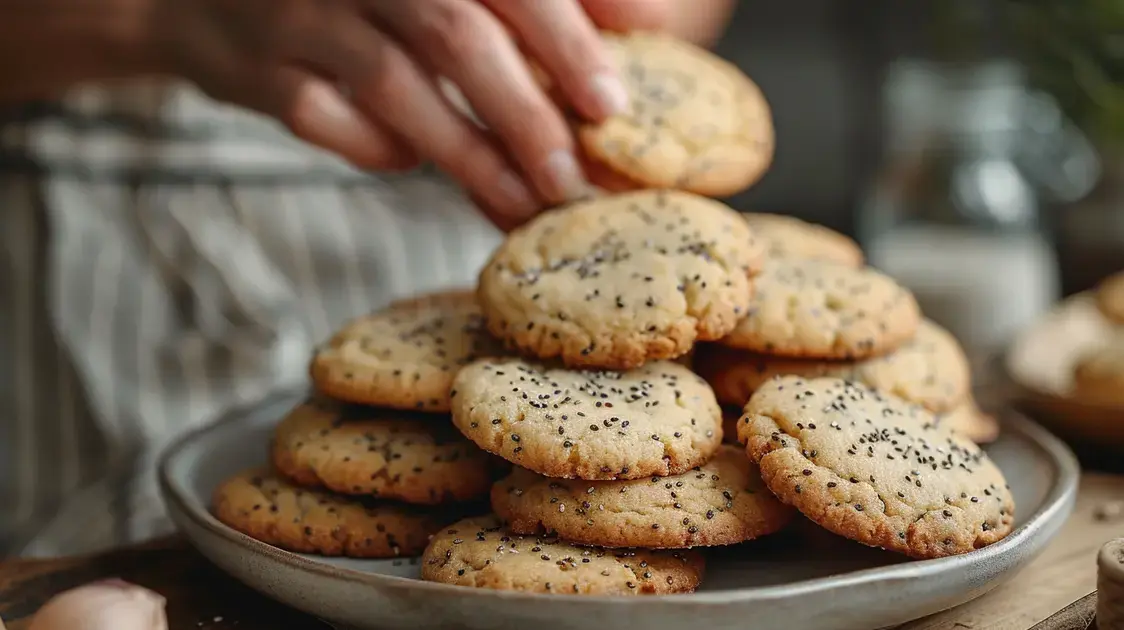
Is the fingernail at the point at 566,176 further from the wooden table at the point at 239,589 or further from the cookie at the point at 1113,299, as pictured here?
the cookie at the point at 1113,299

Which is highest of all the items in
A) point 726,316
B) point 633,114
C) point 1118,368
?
point 633,114

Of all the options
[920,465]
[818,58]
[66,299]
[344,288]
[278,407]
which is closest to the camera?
[920,465]

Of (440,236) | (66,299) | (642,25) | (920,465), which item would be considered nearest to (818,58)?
(440,236)

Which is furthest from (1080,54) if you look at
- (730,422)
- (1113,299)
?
(730,422)

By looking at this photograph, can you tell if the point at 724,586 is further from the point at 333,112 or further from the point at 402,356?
the point at 333,112

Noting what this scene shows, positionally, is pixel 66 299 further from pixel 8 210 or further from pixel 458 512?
pixel 458 512

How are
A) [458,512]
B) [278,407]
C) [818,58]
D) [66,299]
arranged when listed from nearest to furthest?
[458,512]
[278,407]
[66,299]
[818,58]

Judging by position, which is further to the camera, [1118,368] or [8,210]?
[8,210]
